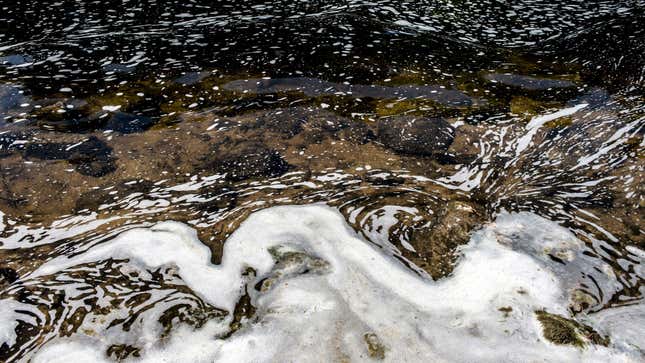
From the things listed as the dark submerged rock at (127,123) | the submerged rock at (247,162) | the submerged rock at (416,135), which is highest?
the submerged rock at (416,135)

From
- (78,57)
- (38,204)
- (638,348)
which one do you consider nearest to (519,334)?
(638,348)

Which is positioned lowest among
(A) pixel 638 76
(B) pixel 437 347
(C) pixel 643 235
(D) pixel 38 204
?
(D) pixel 38 204

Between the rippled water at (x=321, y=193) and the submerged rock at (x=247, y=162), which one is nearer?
the rippled water at (x=321, y=193)

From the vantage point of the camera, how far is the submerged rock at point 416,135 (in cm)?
396

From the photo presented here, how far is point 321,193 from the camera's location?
11.5ft

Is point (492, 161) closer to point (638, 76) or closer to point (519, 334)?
point (519, 334)

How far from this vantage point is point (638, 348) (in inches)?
95.2

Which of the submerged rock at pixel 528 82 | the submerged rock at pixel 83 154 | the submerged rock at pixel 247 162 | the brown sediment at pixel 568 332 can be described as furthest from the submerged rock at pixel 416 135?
the submerged rock at pixel 83 154

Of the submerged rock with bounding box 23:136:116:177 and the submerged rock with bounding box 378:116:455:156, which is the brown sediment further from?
the submerged rock with bounding box 23:136:116:177

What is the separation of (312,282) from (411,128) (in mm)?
1898

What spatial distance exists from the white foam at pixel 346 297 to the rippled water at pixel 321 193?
13 mm

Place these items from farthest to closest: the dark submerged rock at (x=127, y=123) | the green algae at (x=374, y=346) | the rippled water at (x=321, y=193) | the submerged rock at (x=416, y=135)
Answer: the dark submerged rock at (x=127, y=123) → the submerged rock at (x=416, y=135) → the rippled water at (x=321, y=193) → the green algae at (x=374, y=346)

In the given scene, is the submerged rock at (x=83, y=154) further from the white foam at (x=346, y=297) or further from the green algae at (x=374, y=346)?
the green algae at (x=374, y=346)

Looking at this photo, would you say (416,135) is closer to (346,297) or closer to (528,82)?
(528,82)
